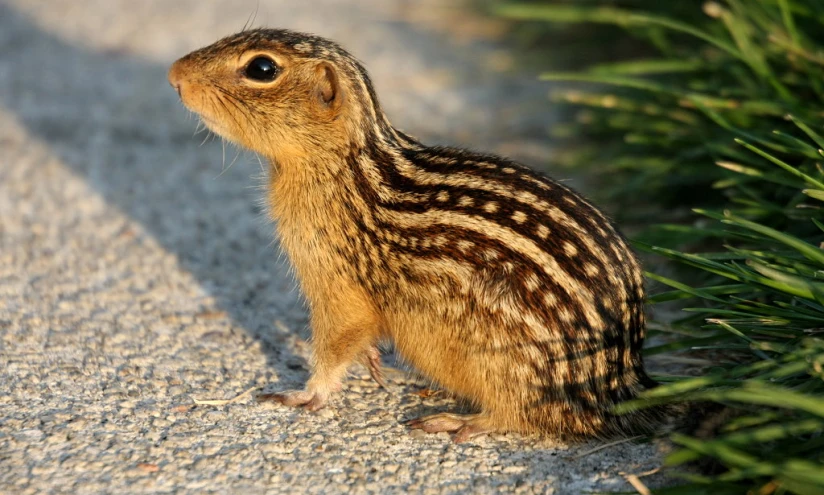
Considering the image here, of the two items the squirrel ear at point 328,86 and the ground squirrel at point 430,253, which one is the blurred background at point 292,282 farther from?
the squirrel ear at point 328,86

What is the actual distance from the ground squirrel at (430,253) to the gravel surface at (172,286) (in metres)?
0.22

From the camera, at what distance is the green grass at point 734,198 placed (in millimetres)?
3074

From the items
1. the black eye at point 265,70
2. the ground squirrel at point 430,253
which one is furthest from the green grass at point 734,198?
the black eye at point 265,70

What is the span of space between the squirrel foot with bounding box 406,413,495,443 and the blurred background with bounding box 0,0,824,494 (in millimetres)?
76

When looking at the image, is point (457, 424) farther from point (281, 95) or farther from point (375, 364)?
point (281, 95)

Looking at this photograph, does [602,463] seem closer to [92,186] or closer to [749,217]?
[749,217]

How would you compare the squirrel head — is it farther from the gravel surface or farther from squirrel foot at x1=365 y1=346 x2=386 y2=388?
squirrel foot at x1=365 y1=346 x2=386 y2=388

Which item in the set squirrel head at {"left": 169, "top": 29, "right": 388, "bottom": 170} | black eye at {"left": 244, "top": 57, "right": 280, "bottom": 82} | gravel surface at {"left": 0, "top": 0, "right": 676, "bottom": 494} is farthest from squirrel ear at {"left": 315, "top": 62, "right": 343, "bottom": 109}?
gravel surface at {"left": 0, "top": 0, "right": 676, "bottom": 494}

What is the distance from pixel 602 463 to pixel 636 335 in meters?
0.50

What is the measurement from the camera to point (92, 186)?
20.3ft

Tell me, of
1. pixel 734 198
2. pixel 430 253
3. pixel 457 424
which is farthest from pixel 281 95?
pixel 734 198

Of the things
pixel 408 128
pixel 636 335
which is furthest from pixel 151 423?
pixel 408 128

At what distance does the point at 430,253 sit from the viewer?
3711 millimetres

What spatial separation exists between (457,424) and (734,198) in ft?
6.28
